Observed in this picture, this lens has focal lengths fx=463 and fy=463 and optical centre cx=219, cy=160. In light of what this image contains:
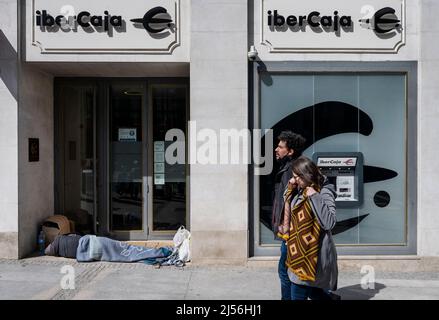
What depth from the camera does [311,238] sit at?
423 centimetres

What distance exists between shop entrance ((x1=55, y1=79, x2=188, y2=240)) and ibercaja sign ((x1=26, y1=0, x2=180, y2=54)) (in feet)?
4.22

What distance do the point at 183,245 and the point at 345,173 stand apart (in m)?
2.86

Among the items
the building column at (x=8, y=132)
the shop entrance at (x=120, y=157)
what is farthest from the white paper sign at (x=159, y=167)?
the building column at (x=8, y=132)

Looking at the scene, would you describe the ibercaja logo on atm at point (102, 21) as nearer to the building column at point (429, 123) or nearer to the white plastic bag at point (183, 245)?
the white plastic bag at point (183, 245)

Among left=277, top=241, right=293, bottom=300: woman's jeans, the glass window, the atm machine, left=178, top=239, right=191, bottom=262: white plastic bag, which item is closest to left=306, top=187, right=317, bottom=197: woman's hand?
left=277, top=241, right=293, bottom=300: woman's jeans

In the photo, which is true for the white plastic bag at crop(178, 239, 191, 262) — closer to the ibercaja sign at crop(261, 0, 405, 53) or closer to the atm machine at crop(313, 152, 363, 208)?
the atm machine at crop(313, 152, 363, 208)

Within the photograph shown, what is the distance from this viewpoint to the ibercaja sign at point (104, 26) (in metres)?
7.34

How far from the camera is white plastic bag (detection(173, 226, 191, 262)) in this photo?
7.40 metres

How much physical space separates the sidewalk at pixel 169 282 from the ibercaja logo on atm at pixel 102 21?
147 inches

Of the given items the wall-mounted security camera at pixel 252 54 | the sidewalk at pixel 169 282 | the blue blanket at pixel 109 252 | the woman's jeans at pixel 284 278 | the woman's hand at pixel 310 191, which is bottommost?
the sidewalk at pixel 169 282

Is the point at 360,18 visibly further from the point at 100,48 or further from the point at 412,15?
the point at 100,48

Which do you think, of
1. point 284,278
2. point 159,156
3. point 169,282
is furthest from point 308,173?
point 159,156

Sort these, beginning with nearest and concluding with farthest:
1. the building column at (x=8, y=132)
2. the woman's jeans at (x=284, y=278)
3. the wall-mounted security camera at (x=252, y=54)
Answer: the woman's jeans at (x=284, y=278) → the wall-mounted security camera at (x=252, y=54) → the building column at (x=8, y=132)
